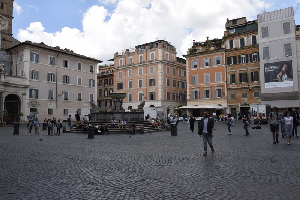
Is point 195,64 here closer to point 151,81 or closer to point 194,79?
point 194,79

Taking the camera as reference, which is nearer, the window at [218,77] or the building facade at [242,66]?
the building facade at [242,66]

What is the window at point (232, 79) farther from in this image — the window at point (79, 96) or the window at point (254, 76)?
the window at point (79, 96)

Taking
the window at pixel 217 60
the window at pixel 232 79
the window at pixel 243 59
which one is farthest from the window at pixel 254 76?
the window at pixel 217 60

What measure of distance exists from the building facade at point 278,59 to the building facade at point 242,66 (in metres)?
1.97

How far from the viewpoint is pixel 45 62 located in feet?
145

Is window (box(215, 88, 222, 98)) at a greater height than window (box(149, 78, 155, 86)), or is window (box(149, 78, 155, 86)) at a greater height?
window (box(149, 78, 155, 86))

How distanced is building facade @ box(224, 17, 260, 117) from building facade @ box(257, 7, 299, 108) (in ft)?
6.46

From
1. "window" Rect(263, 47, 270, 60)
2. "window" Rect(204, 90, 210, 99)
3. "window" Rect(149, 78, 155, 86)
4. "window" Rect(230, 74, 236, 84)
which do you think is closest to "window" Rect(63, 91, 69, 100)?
"window" Rect(149, 78, 155, 86)

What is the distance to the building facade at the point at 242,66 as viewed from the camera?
4362 cm

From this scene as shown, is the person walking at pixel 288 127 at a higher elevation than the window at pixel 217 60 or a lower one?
lower

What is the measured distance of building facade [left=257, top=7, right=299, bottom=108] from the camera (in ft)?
128

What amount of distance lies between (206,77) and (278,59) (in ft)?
40.0

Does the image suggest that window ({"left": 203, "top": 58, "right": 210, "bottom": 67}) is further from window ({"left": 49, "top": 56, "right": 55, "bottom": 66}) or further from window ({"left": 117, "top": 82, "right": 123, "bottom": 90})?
window ({"left": 49, "top": 56, "right": 55, "bottom": 66})

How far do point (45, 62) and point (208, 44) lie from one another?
28639 mm
